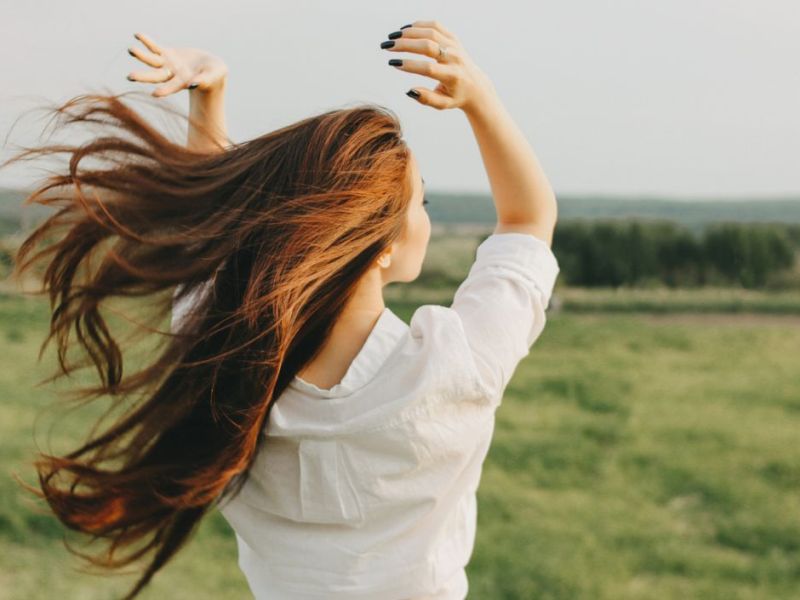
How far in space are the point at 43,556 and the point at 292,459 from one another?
3.32m

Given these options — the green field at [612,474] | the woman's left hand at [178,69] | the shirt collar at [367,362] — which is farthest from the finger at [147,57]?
the green field at [612,474]

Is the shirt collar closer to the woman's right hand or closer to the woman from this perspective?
the woman

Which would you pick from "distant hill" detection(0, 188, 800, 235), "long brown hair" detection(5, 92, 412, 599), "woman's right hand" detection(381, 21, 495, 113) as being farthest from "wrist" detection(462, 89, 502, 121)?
"distant hill" detection(0, 188, 800, 235)

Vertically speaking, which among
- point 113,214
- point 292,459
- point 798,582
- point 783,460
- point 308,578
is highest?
point 113,214

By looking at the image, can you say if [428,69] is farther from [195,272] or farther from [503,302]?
[195,272]

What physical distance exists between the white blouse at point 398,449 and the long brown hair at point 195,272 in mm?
68

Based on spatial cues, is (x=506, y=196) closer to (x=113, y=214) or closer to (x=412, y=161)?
(x=412, y=161)

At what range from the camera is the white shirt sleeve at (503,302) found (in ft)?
4.69

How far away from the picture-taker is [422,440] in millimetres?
1428

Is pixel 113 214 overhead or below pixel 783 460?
overhead

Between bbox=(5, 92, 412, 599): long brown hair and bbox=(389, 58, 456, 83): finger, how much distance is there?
0.38 ft

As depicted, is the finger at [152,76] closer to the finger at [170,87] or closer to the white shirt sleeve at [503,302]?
the finger at [170,87]


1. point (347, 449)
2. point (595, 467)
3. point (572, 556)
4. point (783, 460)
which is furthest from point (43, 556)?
point (783, 460)

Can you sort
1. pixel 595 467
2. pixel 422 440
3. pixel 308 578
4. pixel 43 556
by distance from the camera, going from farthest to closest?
pixel 595 467 < pixel 43 556 < pixel 308 578 < pixel 422 440
